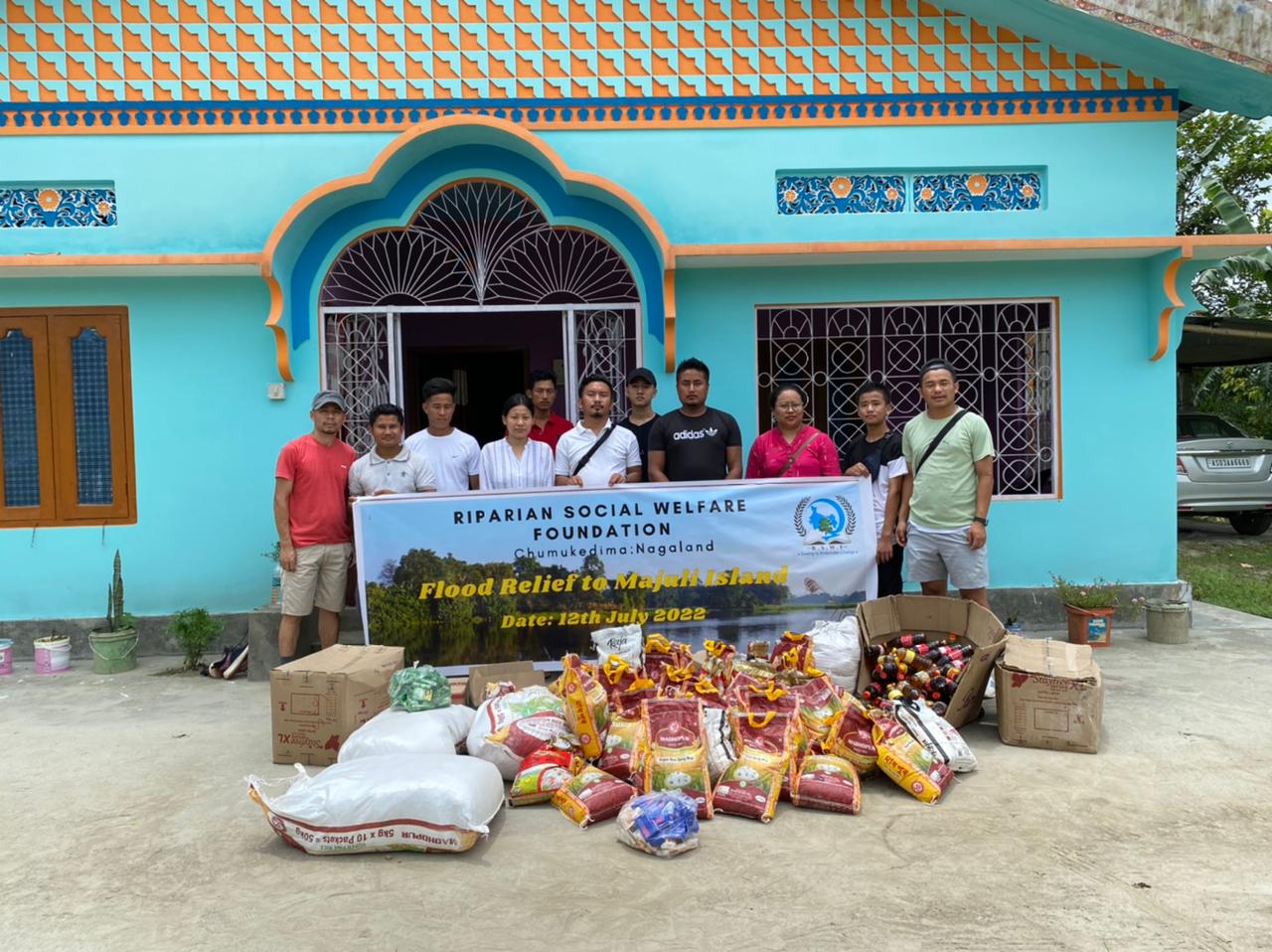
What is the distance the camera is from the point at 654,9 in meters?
6.02

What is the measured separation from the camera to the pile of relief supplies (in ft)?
10.0

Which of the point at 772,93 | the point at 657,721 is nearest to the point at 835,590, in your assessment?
the point at 657,721

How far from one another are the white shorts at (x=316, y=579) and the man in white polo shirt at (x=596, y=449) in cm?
128

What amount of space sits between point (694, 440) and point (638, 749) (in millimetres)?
2026

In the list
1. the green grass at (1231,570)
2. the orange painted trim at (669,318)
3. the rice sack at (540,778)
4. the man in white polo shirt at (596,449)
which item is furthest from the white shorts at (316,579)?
the green grass at (1231,570)

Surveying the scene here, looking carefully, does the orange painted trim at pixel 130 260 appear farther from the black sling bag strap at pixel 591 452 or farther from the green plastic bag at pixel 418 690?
the green plastic bag at pixel 418 690

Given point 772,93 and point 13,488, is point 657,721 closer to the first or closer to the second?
point 772,93

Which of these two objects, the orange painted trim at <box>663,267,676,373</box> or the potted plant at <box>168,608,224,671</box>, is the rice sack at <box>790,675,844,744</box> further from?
the potted plant at <box>168,608,224,671</box>

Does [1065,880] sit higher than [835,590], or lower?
lower

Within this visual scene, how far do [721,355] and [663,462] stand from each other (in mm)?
1310

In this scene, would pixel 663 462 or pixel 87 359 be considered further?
pixel 87 359

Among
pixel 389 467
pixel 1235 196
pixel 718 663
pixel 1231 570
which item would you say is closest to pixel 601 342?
pixel 389 467

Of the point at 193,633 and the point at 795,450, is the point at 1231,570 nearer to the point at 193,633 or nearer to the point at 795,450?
the point at 795,450

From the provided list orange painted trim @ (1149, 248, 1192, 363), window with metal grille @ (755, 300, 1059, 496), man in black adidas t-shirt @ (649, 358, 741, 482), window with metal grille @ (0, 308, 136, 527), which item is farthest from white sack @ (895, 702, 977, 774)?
window with metal grille @ (0, 308, 136, 527)
